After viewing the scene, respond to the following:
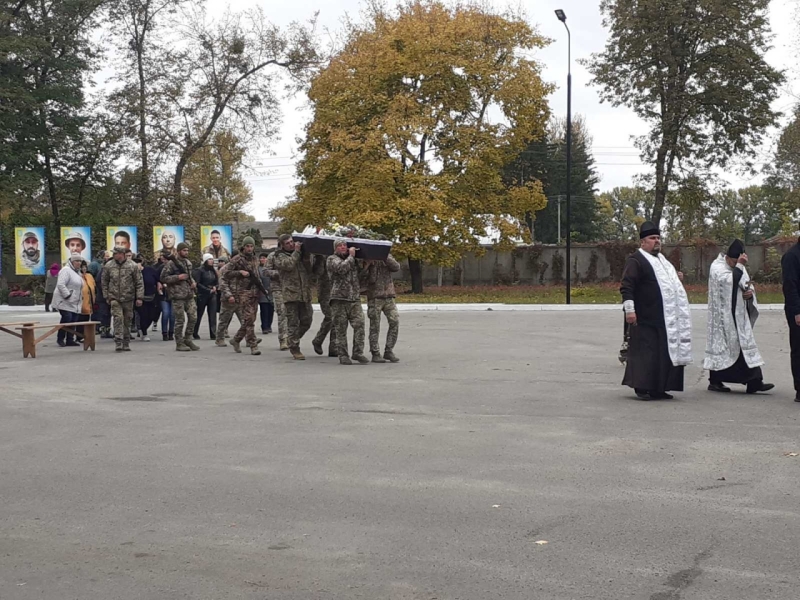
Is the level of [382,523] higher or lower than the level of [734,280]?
lower

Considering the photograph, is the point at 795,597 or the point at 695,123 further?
the point at 695,123

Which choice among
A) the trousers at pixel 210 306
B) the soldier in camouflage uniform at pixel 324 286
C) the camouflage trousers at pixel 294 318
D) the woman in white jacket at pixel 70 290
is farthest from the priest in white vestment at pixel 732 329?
the woman in white jacket at pixel 70 290

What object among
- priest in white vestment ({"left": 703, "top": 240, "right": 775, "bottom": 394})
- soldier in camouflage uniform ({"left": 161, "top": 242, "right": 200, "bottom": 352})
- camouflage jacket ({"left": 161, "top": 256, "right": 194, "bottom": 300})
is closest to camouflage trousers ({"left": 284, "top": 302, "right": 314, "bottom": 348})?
soldier in camouflage uniform ({"left": 161, "top": 242, "right": 200, "bottom": 352})

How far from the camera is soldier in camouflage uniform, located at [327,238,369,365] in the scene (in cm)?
1469

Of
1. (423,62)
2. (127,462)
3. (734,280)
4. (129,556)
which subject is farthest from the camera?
(423,62)

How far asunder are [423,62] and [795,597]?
134ft

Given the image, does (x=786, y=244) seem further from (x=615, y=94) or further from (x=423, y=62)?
(x=423, y=62)

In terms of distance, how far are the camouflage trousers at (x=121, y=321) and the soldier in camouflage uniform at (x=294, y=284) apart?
3.25 metres

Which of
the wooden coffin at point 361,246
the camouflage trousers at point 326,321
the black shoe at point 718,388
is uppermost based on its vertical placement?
the wooden coffin at point 361,246

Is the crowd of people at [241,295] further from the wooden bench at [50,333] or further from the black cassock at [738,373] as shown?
the black cassock at [738,373]

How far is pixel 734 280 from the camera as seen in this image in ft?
38.7

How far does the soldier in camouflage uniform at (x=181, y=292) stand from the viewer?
58.4 ft

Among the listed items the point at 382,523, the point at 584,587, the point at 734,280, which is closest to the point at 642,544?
the point at 584,587

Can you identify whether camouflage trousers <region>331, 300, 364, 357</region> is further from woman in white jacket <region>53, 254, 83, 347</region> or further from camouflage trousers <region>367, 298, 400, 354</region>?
woman in white jacket <region>53, 254, 83, 347</region>
